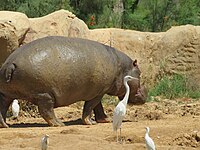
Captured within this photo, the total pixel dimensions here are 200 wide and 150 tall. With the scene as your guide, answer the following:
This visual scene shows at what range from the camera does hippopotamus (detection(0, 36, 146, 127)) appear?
35.0 ft

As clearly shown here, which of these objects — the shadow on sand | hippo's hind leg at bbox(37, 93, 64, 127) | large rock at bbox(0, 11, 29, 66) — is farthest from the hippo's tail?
large rock at bbox(0, 11, 29, 66)

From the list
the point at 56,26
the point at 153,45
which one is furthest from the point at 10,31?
the point at 153,45

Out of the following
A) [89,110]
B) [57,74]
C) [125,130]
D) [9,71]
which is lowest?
[89,110]

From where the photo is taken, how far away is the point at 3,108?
444 inches

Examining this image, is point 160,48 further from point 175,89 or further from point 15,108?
point 15,108

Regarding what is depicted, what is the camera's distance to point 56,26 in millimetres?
15289

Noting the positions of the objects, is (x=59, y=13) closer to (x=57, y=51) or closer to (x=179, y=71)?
(x=179, y=71)

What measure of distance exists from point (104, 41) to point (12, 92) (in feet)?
19.5

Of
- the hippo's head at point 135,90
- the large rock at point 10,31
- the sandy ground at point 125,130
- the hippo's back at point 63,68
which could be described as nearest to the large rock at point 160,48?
the sandy ground at point 125,130

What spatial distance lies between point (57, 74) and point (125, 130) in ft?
5.28

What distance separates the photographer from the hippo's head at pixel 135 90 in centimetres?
1251

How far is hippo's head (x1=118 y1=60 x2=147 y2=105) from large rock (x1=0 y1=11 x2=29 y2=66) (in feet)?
8.95

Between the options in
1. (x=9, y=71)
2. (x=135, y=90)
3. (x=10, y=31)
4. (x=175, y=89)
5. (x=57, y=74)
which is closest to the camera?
(x=9, y=71)

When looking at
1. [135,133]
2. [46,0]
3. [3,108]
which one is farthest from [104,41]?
[135,133]
